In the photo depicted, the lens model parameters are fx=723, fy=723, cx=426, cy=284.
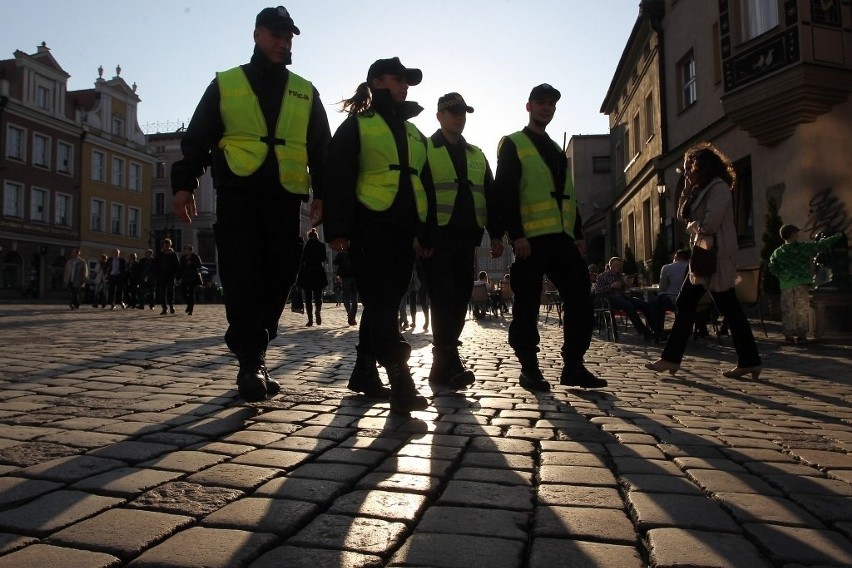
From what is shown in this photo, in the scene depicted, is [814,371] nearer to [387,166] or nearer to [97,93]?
[387,166]

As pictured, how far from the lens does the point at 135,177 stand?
169 feet

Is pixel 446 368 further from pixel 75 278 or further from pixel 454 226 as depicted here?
pixel 75 278

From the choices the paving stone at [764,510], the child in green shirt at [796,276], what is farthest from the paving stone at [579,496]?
the child in green shirt at [796,276]

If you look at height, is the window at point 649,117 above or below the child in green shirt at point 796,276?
above

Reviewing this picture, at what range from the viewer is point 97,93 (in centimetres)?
4941

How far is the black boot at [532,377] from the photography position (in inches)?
192

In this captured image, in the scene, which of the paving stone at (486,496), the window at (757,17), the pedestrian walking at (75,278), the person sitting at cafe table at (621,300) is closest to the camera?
the paving stone at (486,496)

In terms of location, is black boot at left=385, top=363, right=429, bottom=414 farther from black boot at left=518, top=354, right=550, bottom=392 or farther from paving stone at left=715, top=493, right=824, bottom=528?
paving stone at left=715, top=493, right=824, bottom=528

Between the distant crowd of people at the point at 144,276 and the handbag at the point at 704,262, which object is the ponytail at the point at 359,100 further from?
the distant crowd of people at the point at 144,276

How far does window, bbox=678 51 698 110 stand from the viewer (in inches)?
750

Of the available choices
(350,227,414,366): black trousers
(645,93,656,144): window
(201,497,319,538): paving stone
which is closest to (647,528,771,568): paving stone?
(201,497,319,538): paving stone

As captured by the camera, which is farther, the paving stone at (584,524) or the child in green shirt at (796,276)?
the child in green shirt at (796,276)

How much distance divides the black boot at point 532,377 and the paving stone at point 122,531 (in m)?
3.21

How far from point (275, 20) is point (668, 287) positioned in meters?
7.73
